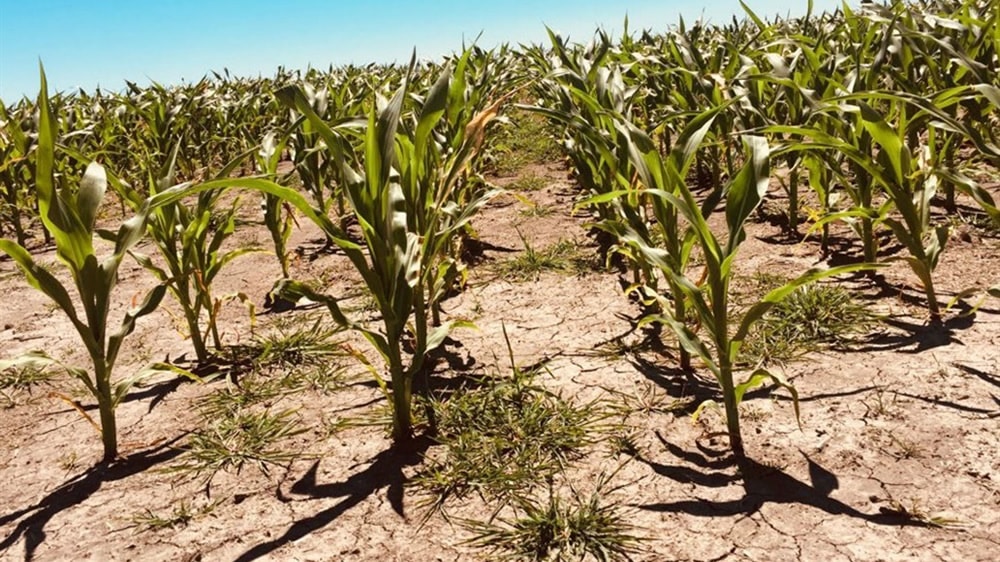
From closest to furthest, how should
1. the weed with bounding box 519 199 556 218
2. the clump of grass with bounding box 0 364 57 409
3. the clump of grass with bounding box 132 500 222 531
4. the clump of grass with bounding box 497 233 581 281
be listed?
1. the clump of grass with bounding box 132 500 222 531
2. the clump of grass with bounding box 0 364 57 409
3. the clump of grass with bounding box 497 233 581 281
4. the weed with bounding box 519 199 556 218

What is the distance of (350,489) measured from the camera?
187 centimetres

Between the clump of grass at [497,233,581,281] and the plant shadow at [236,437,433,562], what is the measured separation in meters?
1.50

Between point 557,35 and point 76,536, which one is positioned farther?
point 557,35

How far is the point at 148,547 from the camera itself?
1.70 metres

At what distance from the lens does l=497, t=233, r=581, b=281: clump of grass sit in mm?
3449

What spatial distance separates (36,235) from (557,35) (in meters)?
3.95

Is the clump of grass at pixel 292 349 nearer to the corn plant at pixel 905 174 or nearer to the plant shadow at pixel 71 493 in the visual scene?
the plant shadow at pixel 71 493

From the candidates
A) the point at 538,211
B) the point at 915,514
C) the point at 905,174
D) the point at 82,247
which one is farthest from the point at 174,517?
the point at 538,211

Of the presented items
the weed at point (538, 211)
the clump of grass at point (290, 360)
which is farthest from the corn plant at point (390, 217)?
the weed at point (538, 211)

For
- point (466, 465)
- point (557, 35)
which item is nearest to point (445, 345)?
point (466, 465)

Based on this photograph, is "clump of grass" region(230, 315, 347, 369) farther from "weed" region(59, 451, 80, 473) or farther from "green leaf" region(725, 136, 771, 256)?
"green leaf" region(725, 136, 771, 256)

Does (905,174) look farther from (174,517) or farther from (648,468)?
(174,517)

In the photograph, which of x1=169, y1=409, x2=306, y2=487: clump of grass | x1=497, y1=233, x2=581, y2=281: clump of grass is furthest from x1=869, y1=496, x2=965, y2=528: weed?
x1=497, y1=233, x2=581, y2=281: clump of grass

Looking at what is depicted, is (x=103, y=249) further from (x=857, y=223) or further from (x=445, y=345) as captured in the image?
(x=857, y=223)
